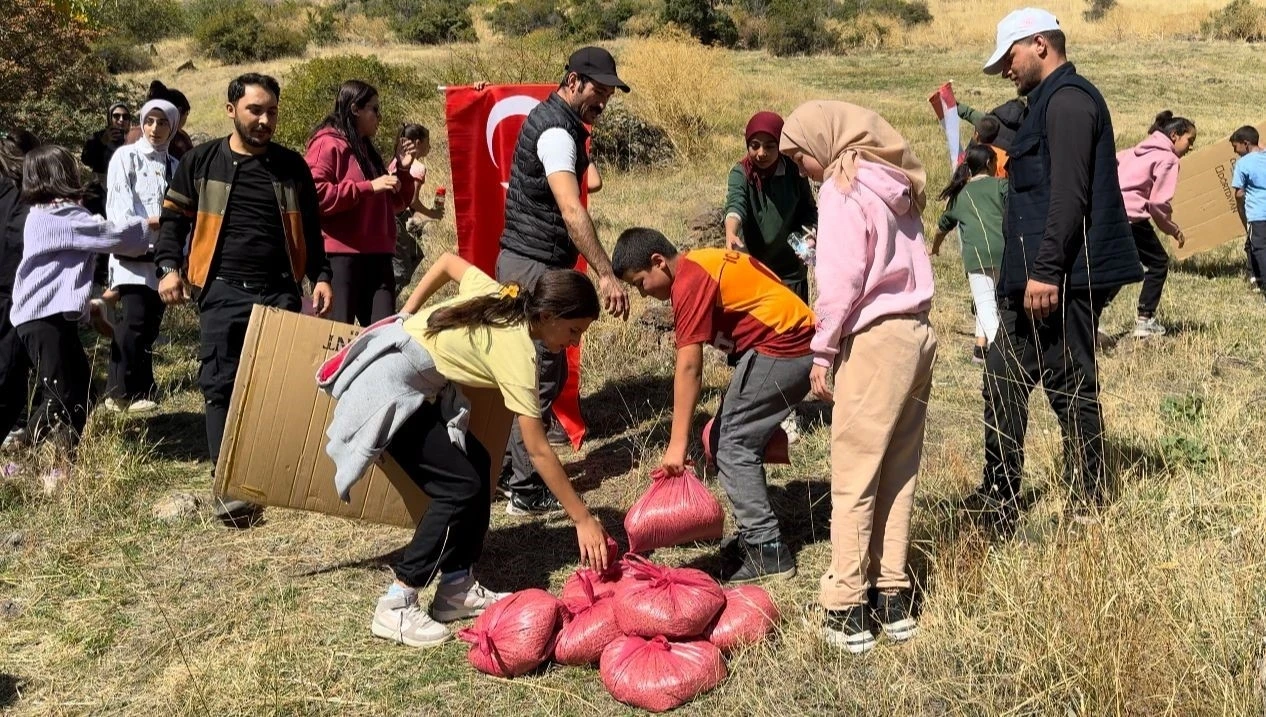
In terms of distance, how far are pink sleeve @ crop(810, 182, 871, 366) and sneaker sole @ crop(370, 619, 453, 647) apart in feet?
5.47

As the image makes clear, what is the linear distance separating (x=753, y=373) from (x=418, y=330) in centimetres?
129

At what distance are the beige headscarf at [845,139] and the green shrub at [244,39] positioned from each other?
36.3 m

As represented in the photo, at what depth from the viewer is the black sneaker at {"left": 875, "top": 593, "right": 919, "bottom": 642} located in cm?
354

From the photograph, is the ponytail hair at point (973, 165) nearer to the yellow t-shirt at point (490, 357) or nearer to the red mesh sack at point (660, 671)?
the yellow t-shirt at point (490, 357)

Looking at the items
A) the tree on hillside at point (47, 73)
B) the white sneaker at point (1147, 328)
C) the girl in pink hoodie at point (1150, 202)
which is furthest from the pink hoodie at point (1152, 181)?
the tree on hillside at point (47, 73)

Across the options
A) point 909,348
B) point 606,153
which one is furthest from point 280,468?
point 606,153

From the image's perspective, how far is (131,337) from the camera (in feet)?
21.7

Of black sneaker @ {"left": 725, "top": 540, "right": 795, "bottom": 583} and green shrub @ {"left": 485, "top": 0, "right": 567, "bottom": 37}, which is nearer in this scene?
black sneaker @ {"left": 725, "top": 540, "right": 795, "bottom": 583}

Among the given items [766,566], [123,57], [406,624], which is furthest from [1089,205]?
[123,57]

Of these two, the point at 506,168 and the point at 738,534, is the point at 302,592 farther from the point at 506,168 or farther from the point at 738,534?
the point at 506,168

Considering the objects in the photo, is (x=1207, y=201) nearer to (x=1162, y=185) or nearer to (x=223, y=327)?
(x=1162, y=185)

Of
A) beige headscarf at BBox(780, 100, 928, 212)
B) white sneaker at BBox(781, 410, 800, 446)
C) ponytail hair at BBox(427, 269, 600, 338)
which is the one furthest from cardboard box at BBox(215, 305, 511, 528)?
white sneaker at BBox(781, 410, 800, 446)

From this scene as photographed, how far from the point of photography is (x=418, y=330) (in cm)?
382

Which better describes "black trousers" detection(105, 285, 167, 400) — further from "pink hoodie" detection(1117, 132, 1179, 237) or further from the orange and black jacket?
"pink hoodie" detection(1117, 132, 1179, 237)
